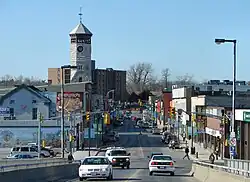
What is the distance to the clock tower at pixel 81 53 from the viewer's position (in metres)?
158

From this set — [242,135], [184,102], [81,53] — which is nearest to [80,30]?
[81,53]

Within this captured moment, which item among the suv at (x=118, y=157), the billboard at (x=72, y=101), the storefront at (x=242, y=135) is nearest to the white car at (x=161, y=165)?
the suv at (x=118, y=157)

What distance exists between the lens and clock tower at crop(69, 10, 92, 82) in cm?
15762

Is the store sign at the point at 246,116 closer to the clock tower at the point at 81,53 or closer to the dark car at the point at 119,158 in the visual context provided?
the dark car at the point at 119,158

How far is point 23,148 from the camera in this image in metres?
80.2

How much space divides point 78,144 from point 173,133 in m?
37.6

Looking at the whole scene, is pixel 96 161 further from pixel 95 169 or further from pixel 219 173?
pixel 219 173

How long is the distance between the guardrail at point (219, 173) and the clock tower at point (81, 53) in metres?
116

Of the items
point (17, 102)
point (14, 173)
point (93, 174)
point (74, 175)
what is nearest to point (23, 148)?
point (17, 102)

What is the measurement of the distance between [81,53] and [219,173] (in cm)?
12981

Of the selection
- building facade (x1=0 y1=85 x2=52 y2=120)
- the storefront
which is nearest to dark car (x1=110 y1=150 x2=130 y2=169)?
the storefront

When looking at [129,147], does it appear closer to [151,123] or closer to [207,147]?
[207,147]

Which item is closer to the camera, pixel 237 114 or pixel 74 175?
pixel 74 175

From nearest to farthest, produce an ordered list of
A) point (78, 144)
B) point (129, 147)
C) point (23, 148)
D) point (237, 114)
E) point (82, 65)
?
point (237, 114)
point (23, 148)
point (78, 144)
point (129, 147)
point (82, 65)
